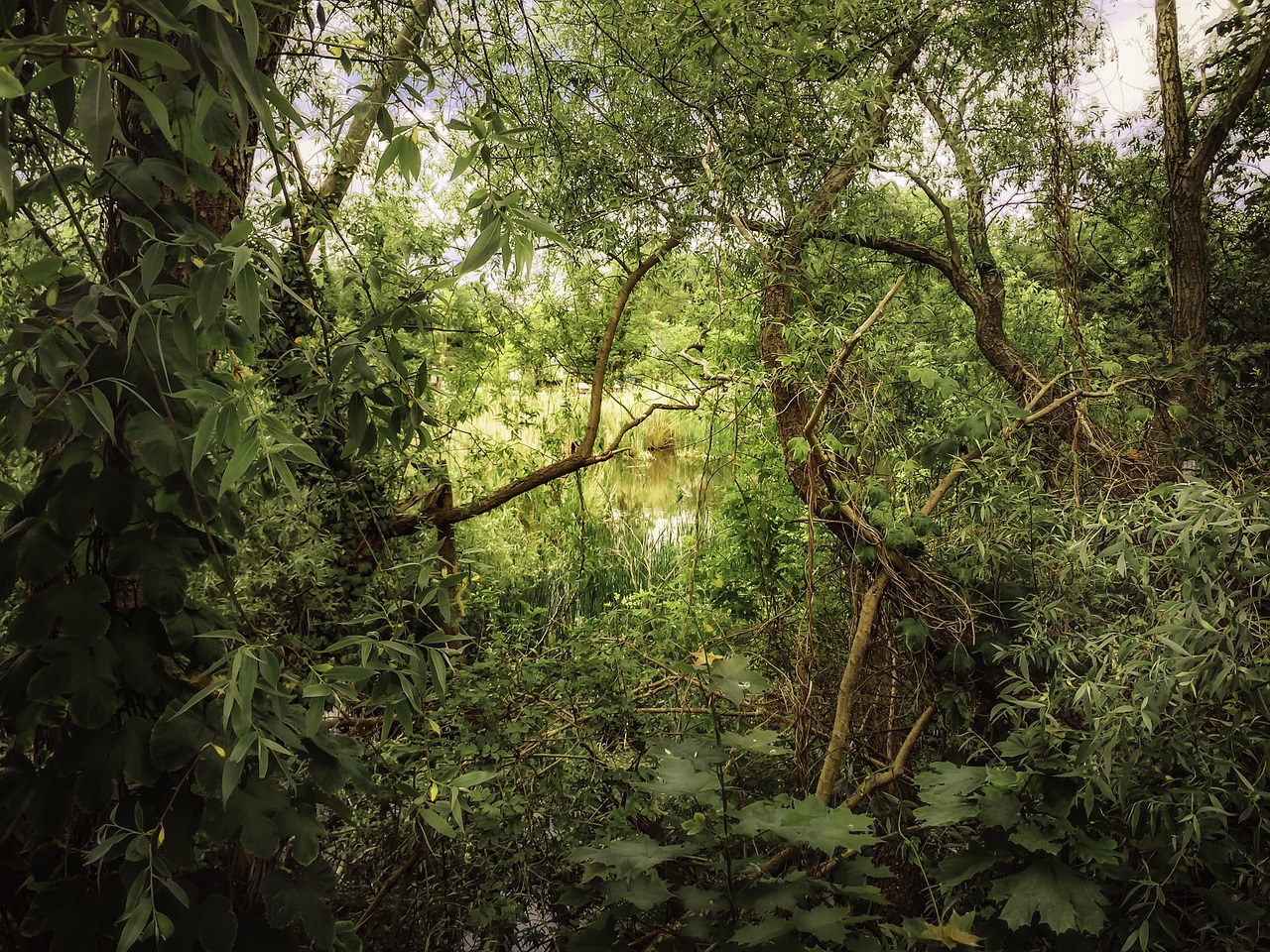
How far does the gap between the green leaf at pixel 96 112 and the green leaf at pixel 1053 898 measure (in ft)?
6.21

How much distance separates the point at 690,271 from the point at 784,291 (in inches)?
56.1

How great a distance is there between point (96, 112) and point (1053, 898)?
1971mm

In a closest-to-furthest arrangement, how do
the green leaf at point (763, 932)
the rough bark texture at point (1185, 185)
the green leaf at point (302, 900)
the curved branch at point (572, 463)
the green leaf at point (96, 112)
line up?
the green leaf at point (96, 112) < the green leaf at point (302, 900) < the green leaf at point (763, 932) < the curved branch at point (572, 463) < the rough bark texture at point (1185, 185)

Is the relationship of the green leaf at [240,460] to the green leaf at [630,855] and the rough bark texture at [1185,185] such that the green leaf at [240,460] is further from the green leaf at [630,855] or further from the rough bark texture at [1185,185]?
the rough bark texture at [1185,185]

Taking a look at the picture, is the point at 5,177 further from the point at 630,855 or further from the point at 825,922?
the point at 825,922

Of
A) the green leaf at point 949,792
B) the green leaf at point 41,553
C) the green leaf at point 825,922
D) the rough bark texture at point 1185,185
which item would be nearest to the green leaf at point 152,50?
the green leaf at point 41,553

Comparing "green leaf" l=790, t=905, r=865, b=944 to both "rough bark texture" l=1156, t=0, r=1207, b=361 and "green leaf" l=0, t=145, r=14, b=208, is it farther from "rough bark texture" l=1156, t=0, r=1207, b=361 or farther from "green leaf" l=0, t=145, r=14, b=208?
"rough bark texture" l=1156, t=0, r=1207, b=361

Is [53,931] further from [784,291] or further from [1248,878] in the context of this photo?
[784,291]

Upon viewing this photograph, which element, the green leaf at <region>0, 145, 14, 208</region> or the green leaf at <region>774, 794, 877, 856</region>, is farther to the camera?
the green leaf at <region>774, 794, 877, 856</region>

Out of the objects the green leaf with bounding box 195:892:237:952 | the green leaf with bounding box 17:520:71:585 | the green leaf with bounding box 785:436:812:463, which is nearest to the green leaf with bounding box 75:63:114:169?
the green leaf with bounding box 17:520:71:585

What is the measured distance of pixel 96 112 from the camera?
0.76m

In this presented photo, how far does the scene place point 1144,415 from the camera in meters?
2.59

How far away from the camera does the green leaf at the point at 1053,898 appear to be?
1610 millimetres

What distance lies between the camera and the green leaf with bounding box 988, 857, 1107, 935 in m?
1.61
